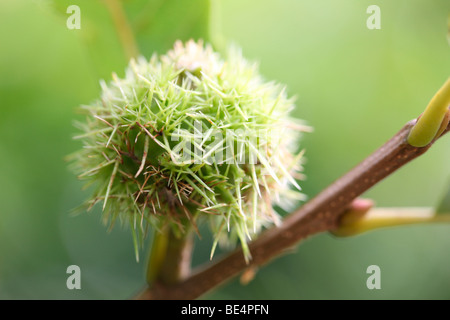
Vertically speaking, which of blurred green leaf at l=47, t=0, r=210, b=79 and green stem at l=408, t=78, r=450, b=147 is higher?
blurred green leaf at l=47, t=0, r=210, b=79

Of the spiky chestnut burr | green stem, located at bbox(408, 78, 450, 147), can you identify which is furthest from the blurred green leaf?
green stem, located at bbox(408, 78, 450, 147)

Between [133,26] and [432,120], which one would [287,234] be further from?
[133,26]

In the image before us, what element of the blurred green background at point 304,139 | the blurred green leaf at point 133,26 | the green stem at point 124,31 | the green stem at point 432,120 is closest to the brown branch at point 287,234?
the green stem at point 432,120

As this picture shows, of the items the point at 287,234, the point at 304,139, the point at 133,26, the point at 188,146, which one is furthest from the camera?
the point at 304,139

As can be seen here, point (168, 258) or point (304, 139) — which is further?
point (304, 139)

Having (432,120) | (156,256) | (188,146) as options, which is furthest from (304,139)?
(188,146)

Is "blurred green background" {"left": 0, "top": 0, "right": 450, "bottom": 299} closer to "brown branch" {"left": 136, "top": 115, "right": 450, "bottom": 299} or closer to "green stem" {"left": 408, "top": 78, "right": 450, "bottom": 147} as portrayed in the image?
"brown branch" {"left": 136, "top": 115, "right": 450, "bottom": 299}
